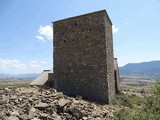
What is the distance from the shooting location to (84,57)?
1024 inches

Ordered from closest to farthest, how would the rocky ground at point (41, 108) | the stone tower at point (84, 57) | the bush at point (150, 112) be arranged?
1. the bush at point (150, 112)
2. the rocky ground at point (41, 108)
3. the stone tower at point (84, 57)

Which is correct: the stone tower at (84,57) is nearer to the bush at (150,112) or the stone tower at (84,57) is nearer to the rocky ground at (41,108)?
the rocky ground at (41,108)

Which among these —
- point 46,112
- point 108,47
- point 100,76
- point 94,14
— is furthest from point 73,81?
point 46,112

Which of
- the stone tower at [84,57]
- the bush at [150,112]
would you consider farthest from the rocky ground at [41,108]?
the stone tower at [84,57]

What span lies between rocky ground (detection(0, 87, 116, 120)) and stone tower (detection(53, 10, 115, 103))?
5.97m

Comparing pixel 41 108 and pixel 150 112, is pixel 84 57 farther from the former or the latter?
pixel 150 112

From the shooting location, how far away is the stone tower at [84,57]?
2503 centimetres

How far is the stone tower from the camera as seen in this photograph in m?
25.0

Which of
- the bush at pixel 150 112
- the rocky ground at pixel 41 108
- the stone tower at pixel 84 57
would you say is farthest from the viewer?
the stone tower at pixel 84 57

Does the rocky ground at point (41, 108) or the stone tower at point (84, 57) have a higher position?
the stone tower at point (84, 57)

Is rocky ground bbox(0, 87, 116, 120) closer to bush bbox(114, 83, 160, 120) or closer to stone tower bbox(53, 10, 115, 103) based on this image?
bush bbox(114, 83, 160, 120)

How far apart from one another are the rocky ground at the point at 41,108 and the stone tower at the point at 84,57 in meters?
5.97

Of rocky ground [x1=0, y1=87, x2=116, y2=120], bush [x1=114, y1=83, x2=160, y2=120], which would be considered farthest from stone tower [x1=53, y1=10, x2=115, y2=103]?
bush [x1=114, y1=83, x2=160, y2=120]

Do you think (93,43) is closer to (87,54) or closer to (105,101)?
(87,54)
